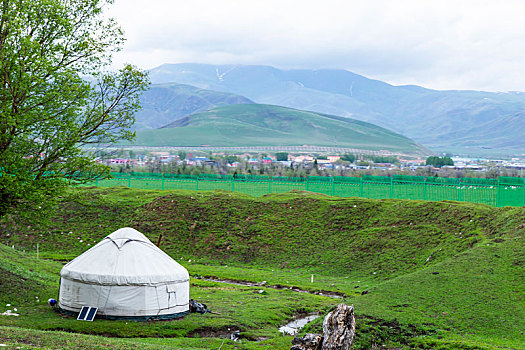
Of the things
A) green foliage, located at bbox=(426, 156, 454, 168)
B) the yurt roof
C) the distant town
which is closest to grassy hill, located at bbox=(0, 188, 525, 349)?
the yurt roof

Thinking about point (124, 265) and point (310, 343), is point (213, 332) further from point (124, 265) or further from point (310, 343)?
point (310, 343)

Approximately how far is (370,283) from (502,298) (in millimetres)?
8041

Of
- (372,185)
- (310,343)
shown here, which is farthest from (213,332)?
(372,185)

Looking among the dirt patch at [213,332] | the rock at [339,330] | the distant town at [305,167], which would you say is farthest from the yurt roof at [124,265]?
the rock at [339,330]

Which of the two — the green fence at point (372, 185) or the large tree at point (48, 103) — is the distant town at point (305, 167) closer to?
the large tree at point (48, 103)

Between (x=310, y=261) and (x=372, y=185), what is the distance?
13.4 meters

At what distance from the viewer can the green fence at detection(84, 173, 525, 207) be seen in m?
34.8

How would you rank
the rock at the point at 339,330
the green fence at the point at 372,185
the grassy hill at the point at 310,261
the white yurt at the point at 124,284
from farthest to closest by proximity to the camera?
the green fence at the point at 372,185 < the white yurt at the point at 124,284 < the grassy hill at the point at 310,261 < the rock at the point at 339,330

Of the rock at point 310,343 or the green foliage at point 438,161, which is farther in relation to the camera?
the green foliage at point 438,161

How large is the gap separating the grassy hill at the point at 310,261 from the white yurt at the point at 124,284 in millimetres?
731

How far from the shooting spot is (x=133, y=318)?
19.8 metres

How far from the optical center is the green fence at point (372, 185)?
114 feet

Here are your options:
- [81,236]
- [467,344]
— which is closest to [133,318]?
[467,344]

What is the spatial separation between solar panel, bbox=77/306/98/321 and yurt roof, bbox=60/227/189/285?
861 mm
